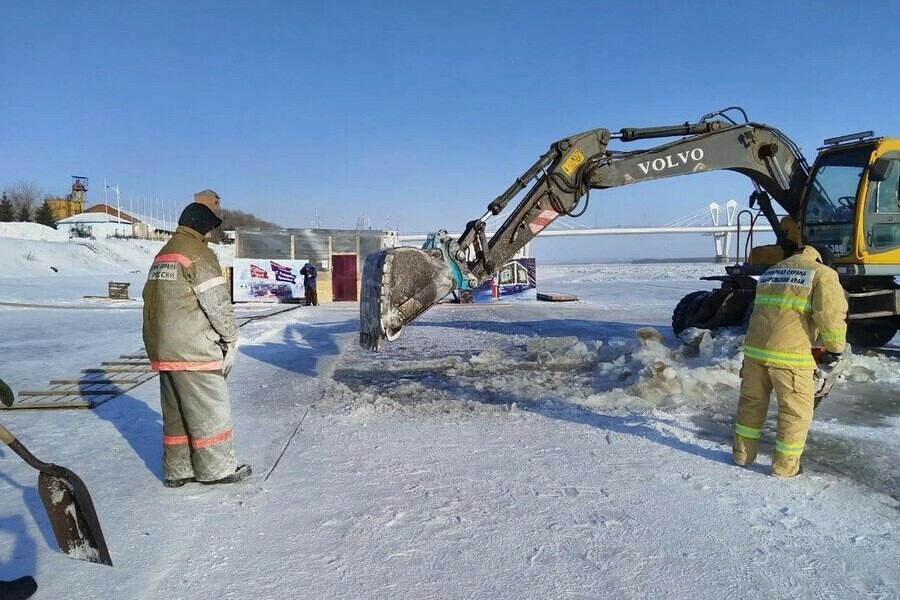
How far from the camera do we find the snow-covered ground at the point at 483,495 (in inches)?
115

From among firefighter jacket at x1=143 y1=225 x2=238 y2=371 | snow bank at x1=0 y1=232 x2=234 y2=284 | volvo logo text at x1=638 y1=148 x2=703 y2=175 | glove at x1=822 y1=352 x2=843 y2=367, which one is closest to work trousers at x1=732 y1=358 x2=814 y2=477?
glove at x1=822 y1=352 x2=843 y2=367

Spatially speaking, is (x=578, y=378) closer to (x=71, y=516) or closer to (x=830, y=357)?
(x=830, y=357)

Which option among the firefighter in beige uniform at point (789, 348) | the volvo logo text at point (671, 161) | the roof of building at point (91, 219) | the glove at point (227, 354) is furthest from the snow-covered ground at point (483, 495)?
the roof of building at point (91, 219)

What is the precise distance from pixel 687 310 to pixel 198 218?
873cm

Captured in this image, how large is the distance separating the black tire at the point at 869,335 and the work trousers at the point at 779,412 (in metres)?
6.46

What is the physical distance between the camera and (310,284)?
20.5 m

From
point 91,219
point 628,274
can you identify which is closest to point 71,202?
point 91,219

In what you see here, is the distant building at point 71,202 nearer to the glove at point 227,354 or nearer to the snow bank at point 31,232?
the snow bank at point 31,232

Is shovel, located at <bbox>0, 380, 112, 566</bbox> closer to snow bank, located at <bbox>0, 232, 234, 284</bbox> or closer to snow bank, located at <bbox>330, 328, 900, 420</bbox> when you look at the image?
snow bank, located at <bbox>330, 328, 900, 420</bbox>

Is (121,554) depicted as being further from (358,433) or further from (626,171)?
(626,171)

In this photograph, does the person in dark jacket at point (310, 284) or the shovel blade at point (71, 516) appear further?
the person in dark jacket at point (310, 284)

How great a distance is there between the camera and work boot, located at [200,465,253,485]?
13.3ft

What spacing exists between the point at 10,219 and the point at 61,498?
2907 inches

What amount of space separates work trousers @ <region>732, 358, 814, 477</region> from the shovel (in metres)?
4.11
